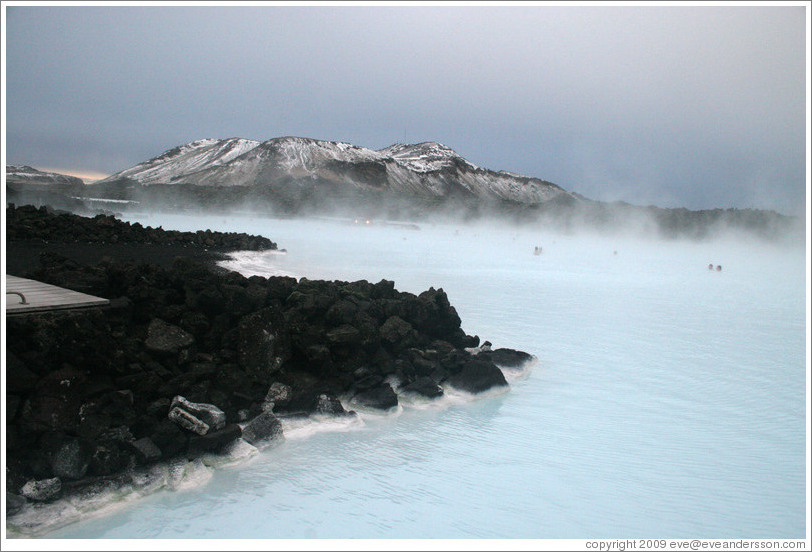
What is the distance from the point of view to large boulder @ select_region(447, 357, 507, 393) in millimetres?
5426

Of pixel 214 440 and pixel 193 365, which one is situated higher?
pixel 193 365

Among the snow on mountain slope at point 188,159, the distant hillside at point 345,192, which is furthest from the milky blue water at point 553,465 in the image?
the snow on mountain slope at point 188,159

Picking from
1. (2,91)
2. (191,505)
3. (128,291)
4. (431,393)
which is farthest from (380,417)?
(2,91)

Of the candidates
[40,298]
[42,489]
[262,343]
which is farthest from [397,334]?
[42,489]

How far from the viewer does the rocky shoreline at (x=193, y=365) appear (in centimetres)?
334

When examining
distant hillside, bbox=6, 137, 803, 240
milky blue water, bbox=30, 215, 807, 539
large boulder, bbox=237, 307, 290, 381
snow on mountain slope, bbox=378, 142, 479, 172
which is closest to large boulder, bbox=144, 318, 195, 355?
large boulder, bbox=237, 307, 290, 381

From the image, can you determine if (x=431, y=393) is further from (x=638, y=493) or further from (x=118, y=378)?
(x=118, y=378)

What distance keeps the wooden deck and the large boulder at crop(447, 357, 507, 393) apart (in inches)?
125

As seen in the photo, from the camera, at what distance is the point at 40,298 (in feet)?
14.0

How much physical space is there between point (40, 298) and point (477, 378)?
374 centimetres

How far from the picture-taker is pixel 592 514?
3.56m

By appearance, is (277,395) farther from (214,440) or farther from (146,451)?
(146,451)

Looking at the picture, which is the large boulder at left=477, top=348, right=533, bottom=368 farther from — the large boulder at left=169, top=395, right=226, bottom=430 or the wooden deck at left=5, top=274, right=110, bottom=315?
the wooden deck at left=5, top=274, right=110, bottom=315

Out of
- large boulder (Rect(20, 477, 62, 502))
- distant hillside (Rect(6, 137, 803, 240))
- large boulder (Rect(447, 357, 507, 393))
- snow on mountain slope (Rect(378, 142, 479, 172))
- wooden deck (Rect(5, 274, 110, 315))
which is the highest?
snow on mountain slope (Rect(378, 142, 479, 172))
